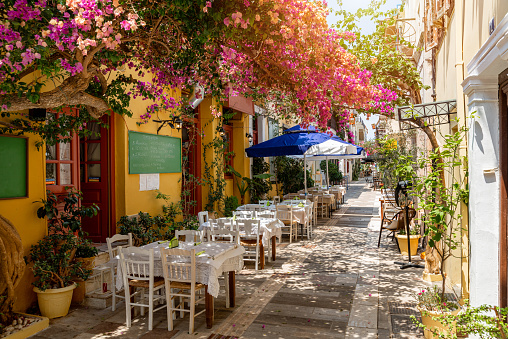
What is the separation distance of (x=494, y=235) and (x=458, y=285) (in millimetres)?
2108

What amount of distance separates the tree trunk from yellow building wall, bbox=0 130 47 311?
0.40 meters

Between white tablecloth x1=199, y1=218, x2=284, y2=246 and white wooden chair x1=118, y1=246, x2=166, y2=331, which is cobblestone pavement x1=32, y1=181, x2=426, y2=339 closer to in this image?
white wooden chair x1=118, y1=246, x2=166, y2=331

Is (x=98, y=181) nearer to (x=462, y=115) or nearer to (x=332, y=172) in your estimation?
→ (x=462, y=115)

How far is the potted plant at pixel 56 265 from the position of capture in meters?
4.77

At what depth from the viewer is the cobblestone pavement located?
14.3 ft

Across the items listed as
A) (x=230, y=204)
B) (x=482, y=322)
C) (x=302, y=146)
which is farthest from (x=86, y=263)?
(x=302, y=146)

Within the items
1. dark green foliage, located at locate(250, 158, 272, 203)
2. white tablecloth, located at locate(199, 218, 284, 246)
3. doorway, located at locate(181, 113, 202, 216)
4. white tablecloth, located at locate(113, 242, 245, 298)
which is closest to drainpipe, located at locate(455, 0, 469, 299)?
white tablecloth, located at locate(113, 242, 245, 298)

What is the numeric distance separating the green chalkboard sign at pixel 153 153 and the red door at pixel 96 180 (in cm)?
48

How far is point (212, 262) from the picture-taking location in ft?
14.8

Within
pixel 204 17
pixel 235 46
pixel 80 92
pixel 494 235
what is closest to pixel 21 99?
pixel 80 92

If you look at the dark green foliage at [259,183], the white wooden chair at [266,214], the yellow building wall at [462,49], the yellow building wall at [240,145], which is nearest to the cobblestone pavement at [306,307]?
the yellow building wall at [462,49]

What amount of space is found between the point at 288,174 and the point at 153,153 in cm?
802

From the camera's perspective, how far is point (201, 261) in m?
4.52

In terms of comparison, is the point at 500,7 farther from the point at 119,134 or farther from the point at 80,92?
the point at 119,134
